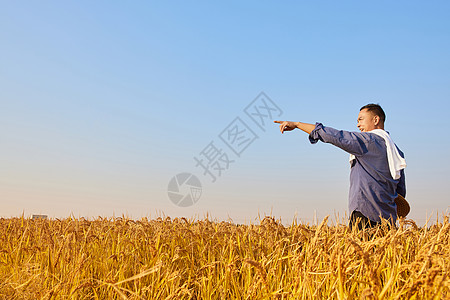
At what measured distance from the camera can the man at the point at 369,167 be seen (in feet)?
14.4

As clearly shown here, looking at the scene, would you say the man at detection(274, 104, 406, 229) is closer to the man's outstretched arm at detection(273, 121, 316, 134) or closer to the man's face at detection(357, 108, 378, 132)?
the man's outstretched arm at detection(273, 121, 316, 134)

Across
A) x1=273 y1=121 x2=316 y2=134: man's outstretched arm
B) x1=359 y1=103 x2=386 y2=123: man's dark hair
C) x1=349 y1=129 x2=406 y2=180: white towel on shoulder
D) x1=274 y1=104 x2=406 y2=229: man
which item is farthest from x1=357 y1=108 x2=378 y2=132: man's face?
x1=273 y1=121 x2=316 y2=134: man's outstretched arm

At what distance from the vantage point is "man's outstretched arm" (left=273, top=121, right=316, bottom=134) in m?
4.47

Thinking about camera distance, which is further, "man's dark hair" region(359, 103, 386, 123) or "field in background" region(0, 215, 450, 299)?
"man's dark hair" region(359, 103, 386, 123)

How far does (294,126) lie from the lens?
454 cm

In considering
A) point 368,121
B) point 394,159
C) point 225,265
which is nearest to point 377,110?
point 368,121

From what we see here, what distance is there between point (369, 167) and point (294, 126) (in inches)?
42.0

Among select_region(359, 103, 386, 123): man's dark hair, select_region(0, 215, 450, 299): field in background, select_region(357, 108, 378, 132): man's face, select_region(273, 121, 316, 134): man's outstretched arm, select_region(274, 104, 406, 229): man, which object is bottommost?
select_region(0, 215, 450, 299): field in background

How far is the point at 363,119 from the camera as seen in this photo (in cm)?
499

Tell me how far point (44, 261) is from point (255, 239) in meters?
2.28

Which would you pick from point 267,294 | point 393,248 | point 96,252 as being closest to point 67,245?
point 96,252

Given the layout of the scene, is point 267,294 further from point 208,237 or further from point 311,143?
point 311,143

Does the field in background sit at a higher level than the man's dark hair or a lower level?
lower

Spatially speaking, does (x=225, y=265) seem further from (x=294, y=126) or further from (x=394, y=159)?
(x=394, y=159)
